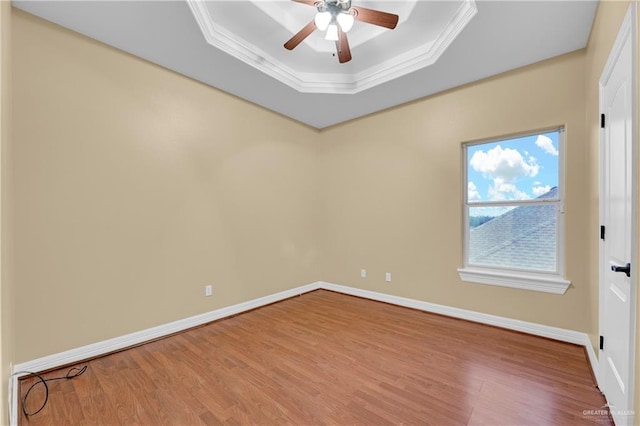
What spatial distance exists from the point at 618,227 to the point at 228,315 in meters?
3.63

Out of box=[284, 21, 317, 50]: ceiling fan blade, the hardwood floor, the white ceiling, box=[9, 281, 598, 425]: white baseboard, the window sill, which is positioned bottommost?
the hardwood floor

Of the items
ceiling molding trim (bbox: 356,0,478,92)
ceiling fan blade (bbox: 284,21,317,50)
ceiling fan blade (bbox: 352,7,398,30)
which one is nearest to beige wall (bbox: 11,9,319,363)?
ceiling fan blade (bbox: 284,21,317,50)

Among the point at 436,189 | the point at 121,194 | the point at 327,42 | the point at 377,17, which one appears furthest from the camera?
the point at 436,189

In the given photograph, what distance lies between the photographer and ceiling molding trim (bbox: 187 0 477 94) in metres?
2.36

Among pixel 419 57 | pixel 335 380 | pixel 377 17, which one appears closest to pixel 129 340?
pixel 335 380

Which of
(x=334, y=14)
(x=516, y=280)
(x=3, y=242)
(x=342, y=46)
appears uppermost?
(x=334, y=14)

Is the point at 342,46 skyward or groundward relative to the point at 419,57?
groundward

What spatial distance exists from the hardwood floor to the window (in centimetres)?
63

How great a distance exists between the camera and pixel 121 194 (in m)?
2.61

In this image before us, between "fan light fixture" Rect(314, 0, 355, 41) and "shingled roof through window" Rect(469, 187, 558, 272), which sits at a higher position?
"fan light fixture" Rect(314, 0, 355, 41)

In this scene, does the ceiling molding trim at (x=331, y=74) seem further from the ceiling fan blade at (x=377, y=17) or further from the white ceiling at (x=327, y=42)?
the ceiling fan blade at (x=377, y=17)

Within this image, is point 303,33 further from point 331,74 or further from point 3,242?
point 3,242

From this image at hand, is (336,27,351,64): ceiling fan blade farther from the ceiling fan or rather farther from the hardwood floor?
the hardwood floor

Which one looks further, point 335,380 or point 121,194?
point 121,194
